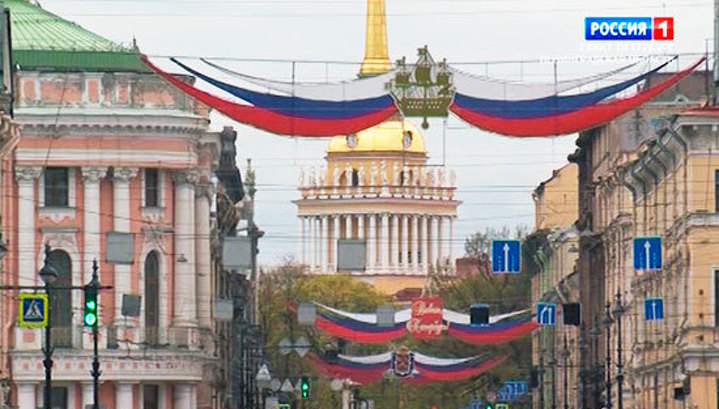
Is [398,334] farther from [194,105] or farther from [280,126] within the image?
[280,126]

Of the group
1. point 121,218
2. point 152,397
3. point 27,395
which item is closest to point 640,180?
point 121,218

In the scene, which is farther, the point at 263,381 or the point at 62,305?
the point at 263,381

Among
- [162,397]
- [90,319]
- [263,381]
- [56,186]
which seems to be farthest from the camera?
[263,381]

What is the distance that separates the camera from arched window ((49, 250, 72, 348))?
13788 cm

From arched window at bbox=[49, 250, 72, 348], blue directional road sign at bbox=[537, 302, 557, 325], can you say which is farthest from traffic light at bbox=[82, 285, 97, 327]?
blue directional road sign at bbox=[537, 302, 557, 325]

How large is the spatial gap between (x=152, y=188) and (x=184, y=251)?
3.17 meters

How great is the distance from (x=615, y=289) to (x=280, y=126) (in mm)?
67241

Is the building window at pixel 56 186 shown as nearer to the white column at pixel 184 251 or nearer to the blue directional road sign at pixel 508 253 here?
the white column at pixel 184 251

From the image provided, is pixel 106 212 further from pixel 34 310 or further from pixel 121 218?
pixel 34 310

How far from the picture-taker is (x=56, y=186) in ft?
459

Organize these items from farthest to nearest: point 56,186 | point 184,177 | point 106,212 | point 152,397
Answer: point 184,177, point 152,397, point 56,186, point 106,212

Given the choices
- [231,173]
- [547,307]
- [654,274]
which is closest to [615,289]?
[547,307]

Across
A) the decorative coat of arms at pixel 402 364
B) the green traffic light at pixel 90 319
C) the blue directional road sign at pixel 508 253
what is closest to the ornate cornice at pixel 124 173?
the blue directional road sign at pixel 508 253

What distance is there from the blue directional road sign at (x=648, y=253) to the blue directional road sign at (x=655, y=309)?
3.68 feet
